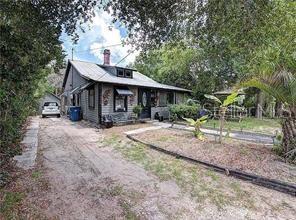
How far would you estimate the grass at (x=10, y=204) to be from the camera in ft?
13.5

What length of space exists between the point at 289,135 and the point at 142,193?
5048mm

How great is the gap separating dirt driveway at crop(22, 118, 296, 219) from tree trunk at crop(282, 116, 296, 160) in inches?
99.8

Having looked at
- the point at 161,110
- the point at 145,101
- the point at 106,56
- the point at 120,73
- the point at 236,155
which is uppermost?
the point at 106,56

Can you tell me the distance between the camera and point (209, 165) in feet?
23.8

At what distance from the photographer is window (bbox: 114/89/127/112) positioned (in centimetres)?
1723

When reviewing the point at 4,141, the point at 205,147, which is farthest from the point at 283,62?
the point at 4,141

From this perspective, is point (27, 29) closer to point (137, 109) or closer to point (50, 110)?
point (137, 109)

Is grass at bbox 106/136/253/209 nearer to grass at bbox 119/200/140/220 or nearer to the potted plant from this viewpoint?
grass at bbox 119/200/140/220

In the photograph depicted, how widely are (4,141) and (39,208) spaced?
12.0ft

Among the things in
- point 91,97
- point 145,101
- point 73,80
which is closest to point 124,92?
point 91,97

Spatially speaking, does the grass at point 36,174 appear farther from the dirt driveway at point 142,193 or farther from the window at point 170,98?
the window at point 170,98

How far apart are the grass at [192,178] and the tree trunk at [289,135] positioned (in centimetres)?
261

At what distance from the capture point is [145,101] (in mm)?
19812

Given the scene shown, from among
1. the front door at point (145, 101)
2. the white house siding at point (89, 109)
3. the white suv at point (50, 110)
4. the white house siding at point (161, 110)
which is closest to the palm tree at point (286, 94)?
the white house siding at point (89, 109)
